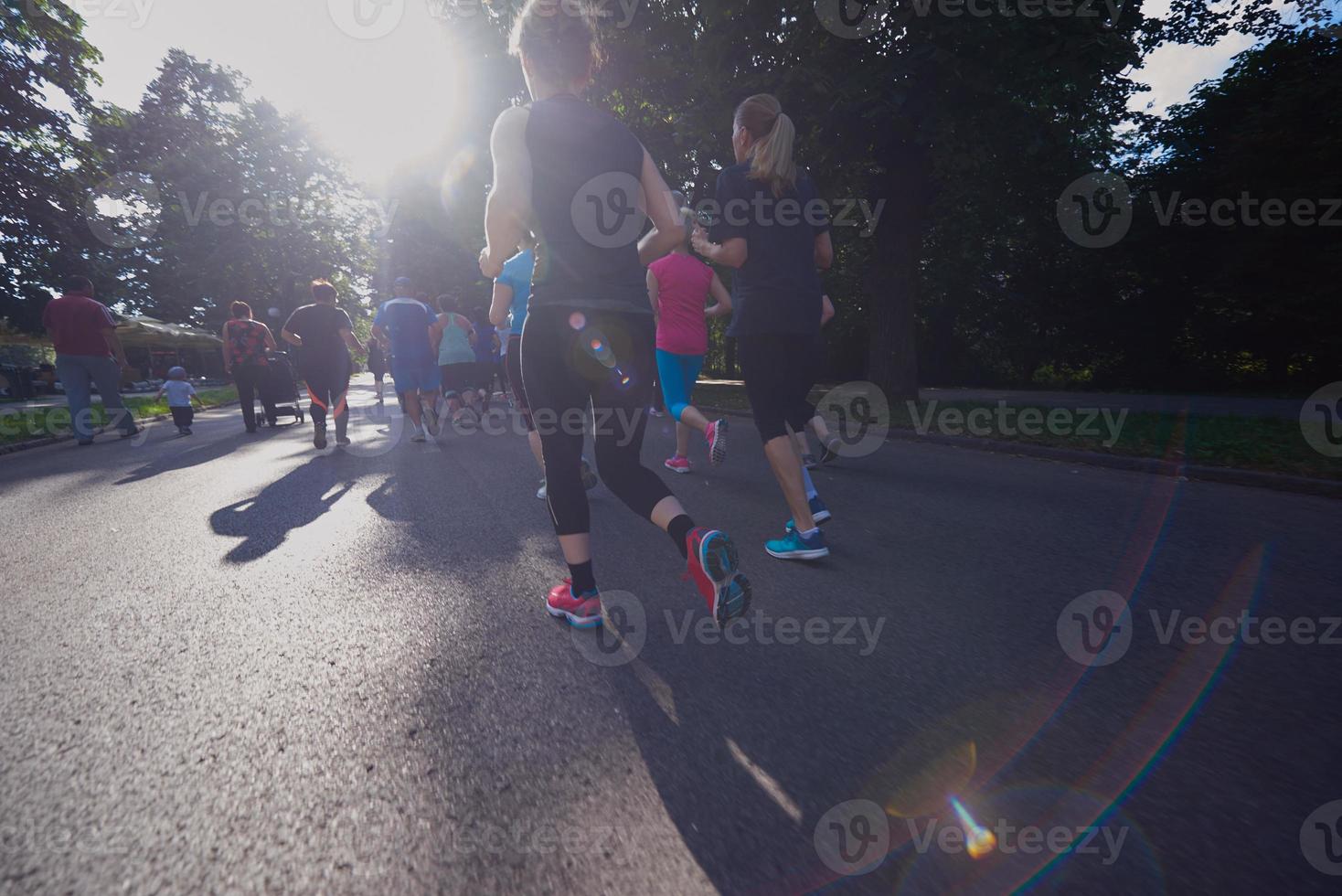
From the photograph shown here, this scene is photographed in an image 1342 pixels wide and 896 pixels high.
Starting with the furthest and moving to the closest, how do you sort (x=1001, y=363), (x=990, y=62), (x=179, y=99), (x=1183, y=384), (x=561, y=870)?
1. (x=179, y=99)
2. (x=1001, y=363)
3. (x=1183, y=384)
4. (x=990, y=62)
5. (x=561, y=870)

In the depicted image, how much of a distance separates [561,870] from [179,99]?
46161 mm

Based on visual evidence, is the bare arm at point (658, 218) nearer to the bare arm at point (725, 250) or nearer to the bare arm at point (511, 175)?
the bare arm at point (511, 175)

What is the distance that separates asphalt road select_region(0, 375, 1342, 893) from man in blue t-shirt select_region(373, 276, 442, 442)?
4264 mm

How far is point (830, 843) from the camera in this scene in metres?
1.40

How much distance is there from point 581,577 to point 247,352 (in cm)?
971

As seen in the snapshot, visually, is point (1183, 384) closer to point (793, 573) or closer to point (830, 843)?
point (793, 573)

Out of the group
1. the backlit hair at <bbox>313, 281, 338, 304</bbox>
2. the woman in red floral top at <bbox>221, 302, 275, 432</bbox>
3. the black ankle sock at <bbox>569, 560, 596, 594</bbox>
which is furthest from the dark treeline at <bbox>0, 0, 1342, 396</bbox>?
the black ankle sock at <bbox>569, 560, 596, 594</bbox>

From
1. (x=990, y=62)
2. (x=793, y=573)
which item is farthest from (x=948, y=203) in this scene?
(x=793, y=573)

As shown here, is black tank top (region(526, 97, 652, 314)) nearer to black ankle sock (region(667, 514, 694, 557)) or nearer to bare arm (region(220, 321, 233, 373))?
black ankle sock (region(667, 514, 694, 557))

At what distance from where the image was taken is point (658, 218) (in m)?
2.50

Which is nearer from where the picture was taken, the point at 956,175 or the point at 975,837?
the point at 975,837

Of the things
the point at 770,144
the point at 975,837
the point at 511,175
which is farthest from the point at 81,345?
the point at 975,837

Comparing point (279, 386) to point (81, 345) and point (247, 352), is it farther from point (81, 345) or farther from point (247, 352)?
point (81, 345)

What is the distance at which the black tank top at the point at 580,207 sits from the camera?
2.24 meters
